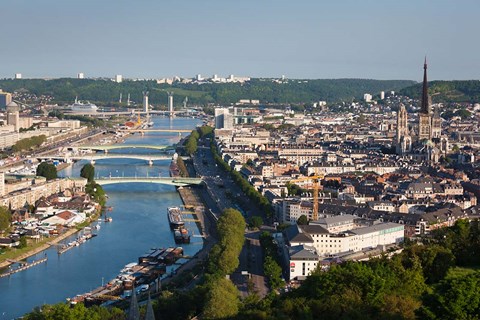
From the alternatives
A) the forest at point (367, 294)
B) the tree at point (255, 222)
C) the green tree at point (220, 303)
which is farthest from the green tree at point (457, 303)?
the tree at point (255, 222)

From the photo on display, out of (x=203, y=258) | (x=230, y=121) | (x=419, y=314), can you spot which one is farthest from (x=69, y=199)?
(x=230, y=121)

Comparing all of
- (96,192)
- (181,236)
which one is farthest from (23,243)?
(96,192)

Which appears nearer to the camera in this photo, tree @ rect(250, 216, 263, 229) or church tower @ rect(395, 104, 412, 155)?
tree @ rect(250, 216, 263, 229)

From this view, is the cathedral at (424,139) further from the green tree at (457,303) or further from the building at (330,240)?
the green tree at (457,303)

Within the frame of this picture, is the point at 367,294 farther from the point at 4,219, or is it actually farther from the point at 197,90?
the point at 197,90

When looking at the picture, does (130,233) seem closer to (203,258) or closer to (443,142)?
(203,258)

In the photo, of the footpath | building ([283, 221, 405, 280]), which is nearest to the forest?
building ([283, 221, 405, 280])

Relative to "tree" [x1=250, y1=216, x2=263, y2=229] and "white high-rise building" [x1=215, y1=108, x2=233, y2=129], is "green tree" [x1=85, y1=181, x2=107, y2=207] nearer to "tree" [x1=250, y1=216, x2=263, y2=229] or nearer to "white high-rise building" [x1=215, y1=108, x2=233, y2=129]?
"tree" [x1=250, y1=216, x2=263, y2=229]
